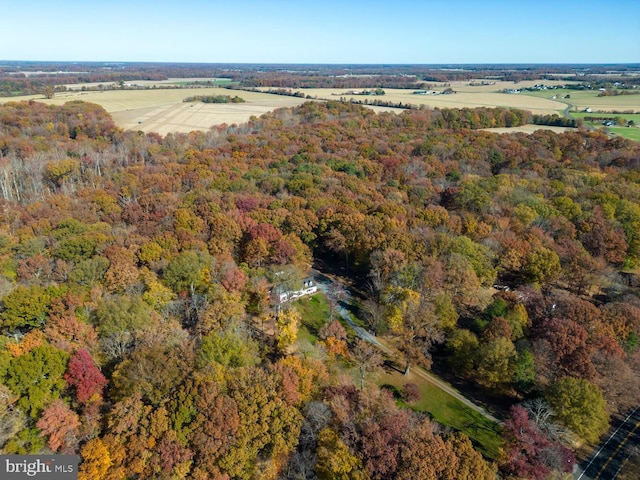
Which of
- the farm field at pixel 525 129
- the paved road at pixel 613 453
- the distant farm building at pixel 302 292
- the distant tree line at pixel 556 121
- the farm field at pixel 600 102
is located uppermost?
the farm field at pixel 600 102

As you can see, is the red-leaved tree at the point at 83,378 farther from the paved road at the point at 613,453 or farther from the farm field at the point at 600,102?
the farm field at the point at 600,102

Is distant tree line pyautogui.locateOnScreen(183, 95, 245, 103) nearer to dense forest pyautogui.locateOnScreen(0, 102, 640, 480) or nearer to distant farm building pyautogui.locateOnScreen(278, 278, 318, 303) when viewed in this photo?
dense forest pyautogui.locateOnScreen(0, 102, 640, 480)

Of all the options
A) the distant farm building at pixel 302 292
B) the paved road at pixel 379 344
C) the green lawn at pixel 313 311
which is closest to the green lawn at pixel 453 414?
the paved road at pixel 379 344

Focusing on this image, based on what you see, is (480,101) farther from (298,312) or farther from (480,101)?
(298,312)

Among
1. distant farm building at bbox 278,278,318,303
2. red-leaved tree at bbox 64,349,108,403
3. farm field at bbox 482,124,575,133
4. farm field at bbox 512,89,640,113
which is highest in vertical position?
farm field at bbox 512,89,640,113

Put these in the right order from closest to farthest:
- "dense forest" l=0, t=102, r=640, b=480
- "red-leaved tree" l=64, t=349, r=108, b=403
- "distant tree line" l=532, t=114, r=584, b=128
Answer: "dense forest" l=0, t=102, r=640, b=480 → "red-leaved tree" l=64, t=349, r=108, b=403 → "distant tree line" l=532, t=114, r=584, b=128

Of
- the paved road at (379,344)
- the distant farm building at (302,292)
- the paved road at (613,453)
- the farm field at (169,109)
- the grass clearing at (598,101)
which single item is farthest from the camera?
the grass clearing at (598,101)

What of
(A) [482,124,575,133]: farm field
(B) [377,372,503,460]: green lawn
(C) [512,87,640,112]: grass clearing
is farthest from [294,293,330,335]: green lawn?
(C) [512,87,640,112]: grass clearing
